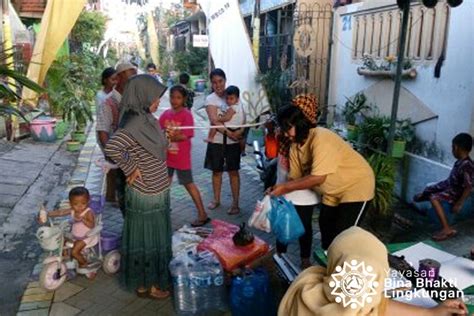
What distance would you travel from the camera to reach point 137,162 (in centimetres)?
296

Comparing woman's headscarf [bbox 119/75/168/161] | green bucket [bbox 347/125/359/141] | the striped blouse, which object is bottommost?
green bucket [bbox 347/125/359/141]

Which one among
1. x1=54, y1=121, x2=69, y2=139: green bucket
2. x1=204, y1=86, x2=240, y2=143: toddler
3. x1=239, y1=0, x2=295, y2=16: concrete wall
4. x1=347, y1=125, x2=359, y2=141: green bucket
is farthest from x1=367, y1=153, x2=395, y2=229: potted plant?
Result: x1=54, y1=121, x2=69, y2=139: green bucket

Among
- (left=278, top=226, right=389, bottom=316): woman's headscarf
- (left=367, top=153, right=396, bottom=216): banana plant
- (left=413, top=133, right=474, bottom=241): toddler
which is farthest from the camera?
(left=367, top=153, right=396, bottom=216): banana plant

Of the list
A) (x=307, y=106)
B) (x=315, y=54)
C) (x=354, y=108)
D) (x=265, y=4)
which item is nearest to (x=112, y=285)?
(x=307, y=106)

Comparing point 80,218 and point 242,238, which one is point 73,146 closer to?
point 80,218

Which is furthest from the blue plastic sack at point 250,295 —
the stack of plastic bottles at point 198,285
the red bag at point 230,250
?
the red bag at point 230,250

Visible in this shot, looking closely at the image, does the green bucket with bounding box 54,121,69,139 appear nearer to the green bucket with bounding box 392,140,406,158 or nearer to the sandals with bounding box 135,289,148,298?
the sandals with bounding box 135,289,148,298

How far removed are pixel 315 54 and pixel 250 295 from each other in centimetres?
619

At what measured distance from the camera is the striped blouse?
9.49 feet

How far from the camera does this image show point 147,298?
331 cm

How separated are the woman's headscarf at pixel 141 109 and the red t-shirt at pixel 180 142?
4.12ft

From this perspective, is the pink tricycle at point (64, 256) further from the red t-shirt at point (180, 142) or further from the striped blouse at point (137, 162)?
the red t-shirt at point (180, 142)

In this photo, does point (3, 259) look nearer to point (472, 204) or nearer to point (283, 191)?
point (283, 191)

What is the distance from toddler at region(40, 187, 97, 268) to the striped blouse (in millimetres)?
642
